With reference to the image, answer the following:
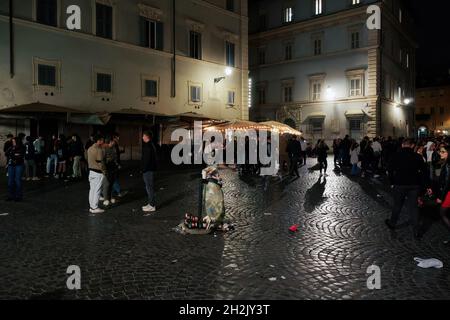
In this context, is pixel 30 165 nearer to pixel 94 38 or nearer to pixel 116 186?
pixel 116 186

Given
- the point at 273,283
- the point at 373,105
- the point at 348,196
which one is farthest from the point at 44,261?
the point at 373,105

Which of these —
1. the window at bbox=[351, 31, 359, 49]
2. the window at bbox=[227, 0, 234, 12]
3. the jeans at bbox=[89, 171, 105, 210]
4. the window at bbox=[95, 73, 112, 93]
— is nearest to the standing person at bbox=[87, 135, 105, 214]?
the jeans at bbox=[89, 171, 105, 210]

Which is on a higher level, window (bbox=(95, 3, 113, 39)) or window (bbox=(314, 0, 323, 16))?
window (bbox=(314, 0, 323, 16))

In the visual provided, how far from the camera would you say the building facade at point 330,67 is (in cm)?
3941

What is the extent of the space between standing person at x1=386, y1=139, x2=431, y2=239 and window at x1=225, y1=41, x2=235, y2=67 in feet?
87.5

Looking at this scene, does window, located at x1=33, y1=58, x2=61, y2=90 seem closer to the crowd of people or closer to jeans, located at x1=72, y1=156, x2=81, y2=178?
jeans, located at x1=72, y1=156, x2=81, y2=178

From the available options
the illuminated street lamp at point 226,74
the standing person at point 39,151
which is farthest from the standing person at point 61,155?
the illuminated street lamp at point 226,74

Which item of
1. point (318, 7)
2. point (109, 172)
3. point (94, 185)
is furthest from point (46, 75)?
point (318, 7)

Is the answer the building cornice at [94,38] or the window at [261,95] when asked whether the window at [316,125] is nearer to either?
the window at [261,95]

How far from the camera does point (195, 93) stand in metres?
30.8

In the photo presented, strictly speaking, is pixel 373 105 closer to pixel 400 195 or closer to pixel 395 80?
pixel 395 80

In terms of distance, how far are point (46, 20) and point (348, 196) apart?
18.9m

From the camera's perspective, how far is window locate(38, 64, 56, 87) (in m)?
22.7

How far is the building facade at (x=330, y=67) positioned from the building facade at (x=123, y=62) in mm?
10917
